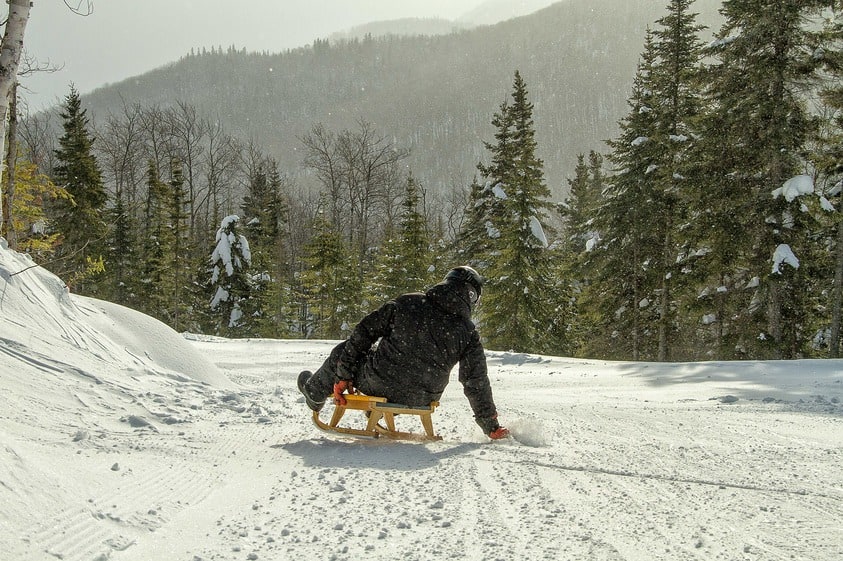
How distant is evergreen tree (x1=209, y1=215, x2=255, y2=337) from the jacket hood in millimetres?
29373

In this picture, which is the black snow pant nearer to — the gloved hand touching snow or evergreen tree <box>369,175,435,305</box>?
the gloved hand touching snow

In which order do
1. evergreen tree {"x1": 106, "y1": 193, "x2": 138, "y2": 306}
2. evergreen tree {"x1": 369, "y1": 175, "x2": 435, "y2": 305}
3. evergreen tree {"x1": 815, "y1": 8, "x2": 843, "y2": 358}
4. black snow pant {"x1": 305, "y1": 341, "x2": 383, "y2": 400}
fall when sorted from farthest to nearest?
1. evergreen tree {"x1": 106, "y1": 193, "x2": 138, "y2": 306}
2. evergreen tree {"x1": 369, "y1": 175, "x2": 435, "y2": 305}
3. evergreen tree {"x1": 815, "y1": 8, "x2": 843, "y2": 358}
4. black snow pant {"x1": 305, "y1": 341, "x2": 383, "y2": 400}

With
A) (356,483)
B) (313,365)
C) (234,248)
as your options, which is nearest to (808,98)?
(313,365)

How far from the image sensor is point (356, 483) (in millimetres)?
3045

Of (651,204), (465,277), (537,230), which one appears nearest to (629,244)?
(651,204)

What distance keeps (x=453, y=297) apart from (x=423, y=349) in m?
0.45

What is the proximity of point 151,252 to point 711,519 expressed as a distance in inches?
1459

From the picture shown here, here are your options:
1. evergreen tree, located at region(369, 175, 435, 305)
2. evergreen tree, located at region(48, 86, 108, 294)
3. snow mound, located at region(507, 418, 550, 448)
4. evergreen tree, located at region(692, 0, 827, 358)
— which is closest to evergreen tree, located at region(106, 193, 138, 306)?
evergreen tree, located at region(48, 86, 108, 294)

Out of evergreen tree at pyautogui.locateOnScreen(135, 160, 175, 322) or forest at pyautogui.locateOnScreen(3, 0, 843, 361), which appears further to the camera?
evergreen tree at pyautogui.locateOnScreen(135, 160, 175, 322)

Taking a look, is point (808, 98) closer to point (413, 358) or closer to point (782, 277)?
point (782, 277)

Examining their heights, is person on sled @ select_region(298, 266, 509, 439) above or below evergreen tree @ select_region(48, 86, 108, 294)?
below

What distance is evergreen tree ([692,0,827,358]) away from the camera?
15.3 meters

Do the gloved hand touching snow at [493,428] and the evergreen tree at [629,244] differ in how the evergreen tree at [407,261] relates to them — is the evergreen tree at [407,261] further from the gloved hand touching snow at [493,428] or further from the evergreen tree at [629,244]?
the gloved hand touching snow at [493,428]

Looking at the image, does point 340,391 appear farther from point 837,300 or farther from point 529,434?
point 837,300
